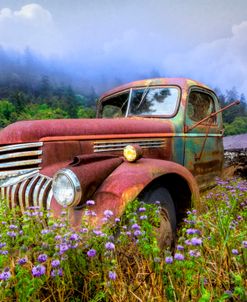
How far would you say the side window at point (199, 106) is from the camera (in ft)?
14.0

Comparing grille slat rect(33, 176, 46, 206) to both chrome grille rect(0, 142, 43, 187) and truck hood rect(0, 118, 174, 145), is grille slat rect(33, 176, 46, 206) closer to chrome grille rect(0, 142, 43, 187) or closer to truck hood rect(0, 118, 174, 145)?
chrome grille rect(0, 142, 43, 187)

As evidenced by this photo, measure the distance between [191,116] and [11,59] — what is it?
122 meters

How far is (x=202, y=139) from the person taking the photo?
4.43m

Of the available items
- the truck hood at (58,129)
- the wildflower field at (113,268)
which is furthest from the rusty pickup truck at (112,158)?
the wildflower field at (113,268)

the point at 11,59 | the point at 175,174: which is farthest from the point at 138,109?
the point at 11,59

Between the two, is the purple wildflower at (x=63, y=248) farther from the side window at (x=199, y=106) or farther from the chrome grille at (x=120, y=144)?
the side window at (x=199, y=106)

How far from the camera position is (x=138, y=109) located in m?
4.11

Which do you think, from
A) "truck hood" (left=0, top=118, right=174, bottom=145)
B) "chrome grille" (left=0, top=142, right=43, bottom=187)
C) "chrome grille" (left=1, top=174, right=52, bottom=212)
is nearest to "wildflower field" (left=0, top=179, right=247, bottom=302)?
"chrome grille" (left=1, top=174, right=52, bottom=212)

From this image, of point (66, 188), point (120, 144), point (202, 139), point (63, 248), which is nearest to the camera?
point (63, 248)

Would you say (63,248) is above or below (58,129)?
below

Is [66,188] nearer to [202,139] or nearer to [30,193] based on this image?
[30,193]

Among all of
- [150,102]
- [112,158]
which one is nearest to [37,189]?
[112,158]

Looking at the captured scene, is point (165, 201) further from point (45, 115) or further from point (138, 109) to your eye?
point (45, 115)

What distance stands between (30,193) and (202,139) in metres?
2.65
